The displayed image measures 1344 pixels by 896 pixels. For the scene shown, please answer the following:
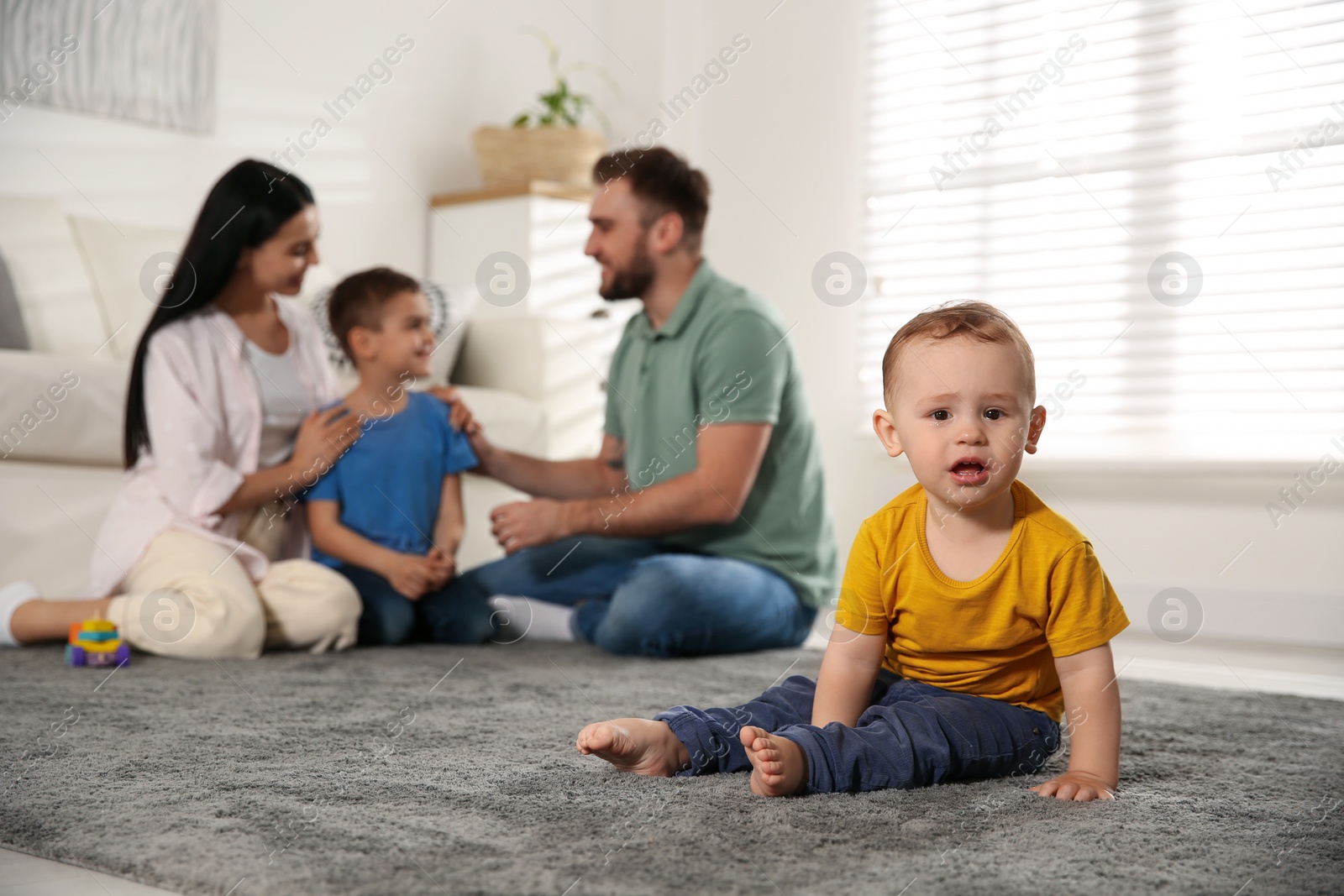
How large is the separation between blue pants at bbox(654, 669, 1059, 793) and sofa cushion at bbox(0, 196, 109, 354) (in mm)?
1774

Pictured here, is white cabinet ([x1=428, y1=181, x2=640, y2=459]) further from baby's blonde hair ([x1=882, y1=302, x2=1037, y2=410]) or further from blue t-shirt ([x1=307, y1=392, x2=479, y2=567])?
A: baby's blonde hair ([x1=882, y1=302, x2=1037, y2=410])

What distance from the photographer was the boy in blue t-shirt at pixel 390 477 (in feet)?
5.99

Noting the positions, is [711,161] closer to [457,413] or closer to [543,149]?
[543,149]

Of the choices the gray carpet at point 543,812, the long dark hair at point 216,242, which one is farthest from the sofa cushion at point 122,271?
the gray carpet at point 543,812

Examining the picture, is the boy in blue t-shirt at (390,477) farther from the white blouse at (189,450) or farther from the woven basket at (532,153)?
the woven basket at (532,153)

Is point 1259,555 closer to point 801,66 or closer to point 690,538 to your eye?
point 690,538

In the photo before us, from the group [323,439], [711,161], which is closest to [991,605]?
[323,439]

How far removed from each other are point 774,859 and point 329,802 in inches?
13.5

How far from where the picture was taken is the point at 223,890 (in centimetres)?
68

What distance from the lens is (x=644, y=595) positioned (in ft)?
5.63

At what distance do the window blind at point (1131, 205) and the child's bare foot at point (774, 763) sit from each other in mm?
1674

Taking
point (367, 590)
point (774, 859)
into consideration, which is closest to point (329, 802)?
point (774, 859)

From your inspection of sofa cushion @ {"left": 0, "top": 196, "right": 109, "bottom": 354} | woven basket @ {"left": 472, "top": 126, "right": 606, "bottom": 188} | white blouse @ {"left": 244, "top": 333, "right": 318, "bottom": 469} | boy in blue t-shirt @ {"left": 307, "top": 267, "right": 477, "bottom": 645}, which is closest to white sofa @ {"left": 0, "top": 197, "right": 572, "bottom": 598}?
sofa cushion @ {"left": 0, "top": 196, "right": 109, "bottom": 354}

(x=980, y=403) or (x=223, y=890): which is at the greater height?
(x=980, y=403)
